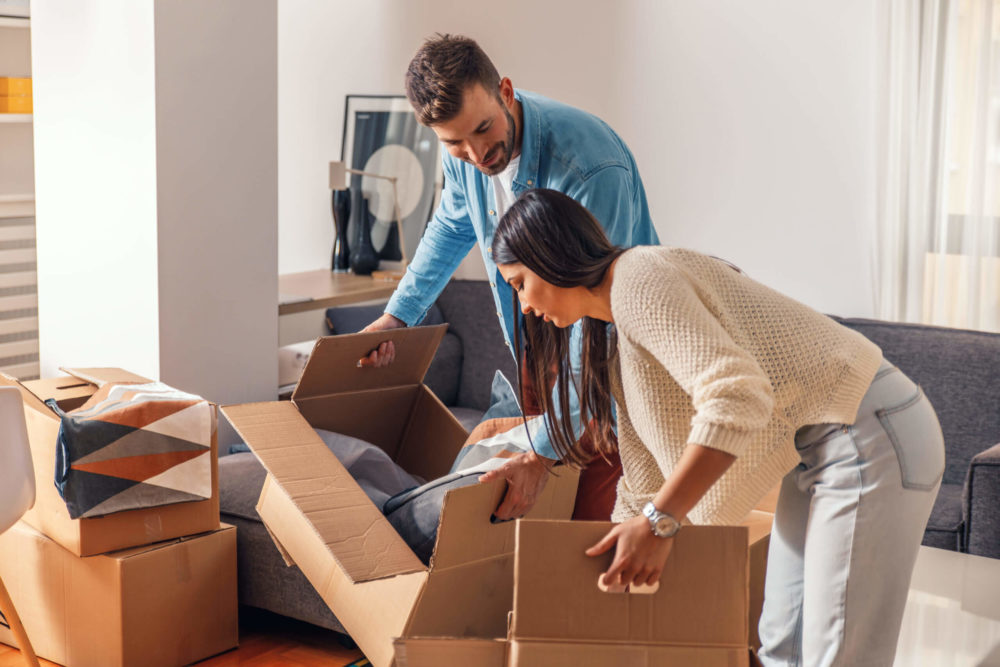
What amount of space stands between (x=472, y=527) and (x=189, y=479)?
80 cm

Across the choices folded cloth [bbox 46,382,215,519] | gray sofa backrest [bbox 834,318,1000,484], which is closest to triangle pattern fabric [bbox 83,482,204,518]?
folded cloth [bbox 46,382,215,519]

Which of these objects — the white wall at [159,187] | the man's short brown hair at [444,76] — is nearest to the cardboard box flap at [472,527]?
the man's short brown hair at [444,76]

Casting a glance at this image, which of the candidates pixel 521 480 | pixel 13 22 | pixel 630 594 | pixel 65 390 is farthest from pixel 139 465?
pixel 13 22

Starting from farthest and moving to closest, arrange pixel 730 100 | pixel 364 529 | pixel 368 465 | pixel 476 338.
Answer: pixel 476 338, pixel 730 100, pixel 368 465, pixel 364 529

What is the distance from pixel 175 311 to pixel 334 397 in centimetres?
66

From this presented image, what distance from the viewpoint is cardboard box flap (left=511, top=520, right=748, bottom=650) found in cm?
112

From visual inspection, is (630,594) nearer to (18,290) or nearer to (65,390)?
(65,390)

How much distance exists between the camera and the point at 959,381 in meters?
2.93

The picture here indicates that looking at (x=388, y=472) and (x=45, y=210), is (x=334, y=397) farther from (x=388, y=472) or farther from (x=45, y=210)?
(x=45, y=210)

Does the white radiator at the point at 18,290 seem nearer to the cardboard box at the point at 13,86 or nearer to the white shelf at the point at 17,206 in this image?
the white shelf at the point at 17,206

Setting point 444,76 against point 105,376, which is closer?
point 444,76

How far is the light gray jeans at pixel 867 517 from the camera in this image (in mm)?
1299

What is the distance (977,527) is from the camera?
253 cm

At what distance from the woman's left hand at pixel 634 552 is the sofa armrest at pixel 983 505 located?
5.62 feet
